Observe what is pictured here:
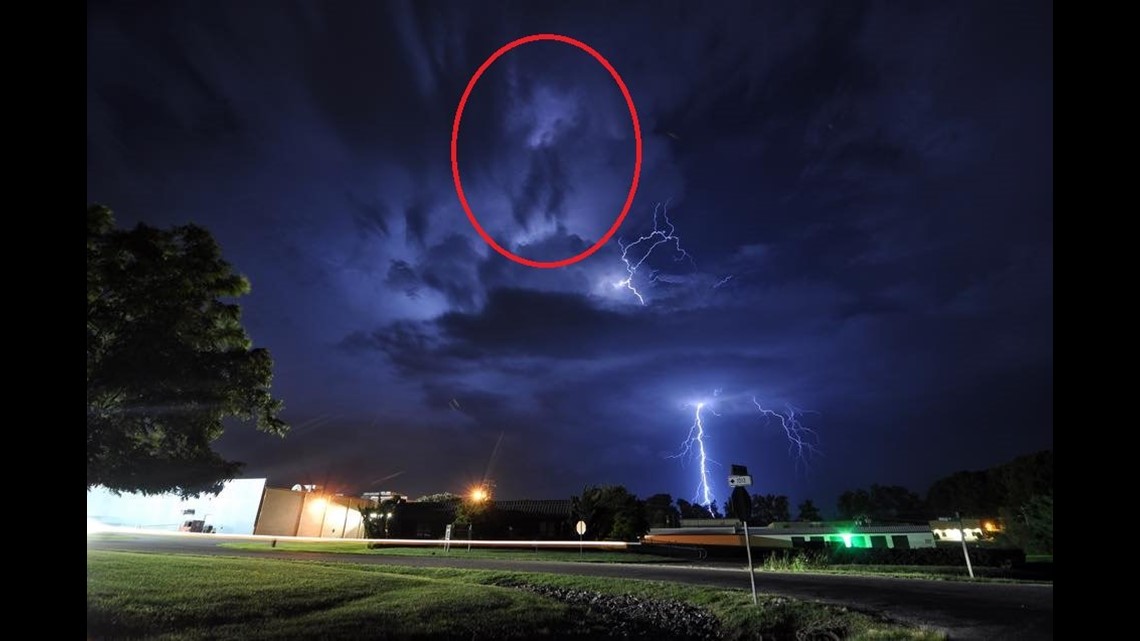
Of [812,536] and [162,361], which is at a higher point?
[162,361]

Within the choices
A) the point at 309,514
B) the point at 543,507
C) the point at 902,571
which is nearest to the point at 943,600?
the point at 902,571

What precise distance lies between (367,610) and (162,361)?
8.16 metres

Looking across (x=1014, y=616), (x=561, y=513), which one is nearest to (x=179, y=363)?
(x=1014, y=616)

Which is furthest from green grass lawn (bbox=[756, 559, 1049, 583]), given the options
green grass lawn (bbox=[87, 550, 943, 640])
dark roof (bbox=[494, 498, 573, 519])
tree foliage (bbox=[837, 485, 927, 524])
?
tree foliage (bbox=[837, 485, 927, 524])

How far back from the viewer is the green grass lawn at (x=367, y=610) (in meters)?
9.50

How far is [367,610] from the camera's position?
11.6 metres

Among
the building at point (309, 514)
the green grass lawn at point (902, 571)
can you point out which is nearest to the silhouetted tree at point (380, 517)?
the building at point (309, 514)

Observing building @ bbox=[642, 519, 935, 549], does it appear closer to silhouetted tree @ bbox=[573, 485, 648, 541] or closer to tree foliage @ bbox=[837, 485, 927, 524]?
silhouetted tree @ bbox=[573, 485, 648, 541]

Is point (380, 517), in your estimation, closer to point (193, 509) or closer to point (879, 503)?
point (193, 509)

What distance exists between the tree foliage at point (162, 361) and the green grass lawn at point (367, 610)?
113 inches

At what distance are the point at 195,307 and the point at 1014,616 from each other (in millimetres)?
21310

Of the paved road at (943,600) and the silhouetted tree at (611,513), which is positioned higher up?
the silhouetted tree at (611,513)

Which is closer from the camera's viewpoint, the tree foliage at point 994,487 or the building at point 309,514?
the building at point 309,514

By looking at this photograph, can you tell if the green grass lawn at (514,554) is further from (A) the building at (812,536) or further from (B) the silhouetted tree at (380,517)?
(B) the silhouetted tree at (380,517)
